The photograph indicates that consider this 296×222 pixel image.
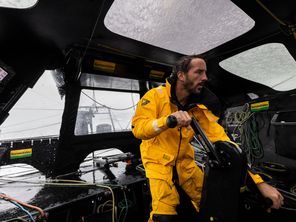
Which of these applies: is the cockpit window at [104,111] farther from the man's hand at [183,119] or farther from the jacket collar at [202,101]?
the man's hand at [183,119]

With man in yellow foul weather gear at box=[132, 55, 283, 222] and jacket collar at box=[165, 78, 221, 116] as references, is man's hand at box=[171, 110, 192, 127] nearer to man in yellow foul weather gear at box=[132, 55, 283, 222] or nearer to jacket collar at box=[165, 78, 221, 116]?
man in yellow foul weather gear at box=[132, 55, 283, 222]

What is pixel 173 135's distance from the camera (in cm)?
151


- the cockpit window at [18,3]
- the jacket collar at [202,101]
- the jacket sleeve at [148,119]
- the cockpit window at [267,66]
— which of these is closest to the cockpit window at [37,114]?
the cockpit window at [18,3]

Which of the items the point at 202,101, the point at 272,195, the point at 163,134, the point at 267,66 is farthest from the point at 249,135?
the point at 163,134

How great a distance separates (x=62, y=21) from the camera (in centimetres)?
162

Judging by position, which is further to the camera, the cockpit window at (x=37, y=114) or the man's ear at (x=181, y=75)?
the cockpit window at (x=37, y=114)

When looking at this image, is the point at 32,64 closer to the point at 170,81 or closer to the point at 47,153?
the point at 47,153

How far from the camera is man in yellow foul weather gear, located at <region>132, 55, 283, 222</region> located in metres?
1.27

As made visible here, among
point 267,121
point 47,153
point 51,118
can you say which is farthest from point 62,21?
point 267,121

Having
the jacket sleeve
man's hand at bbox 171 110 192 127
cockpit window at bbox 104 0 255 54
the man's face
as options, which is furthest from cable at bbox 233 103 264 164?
man's hand at bbox 171 110 192 127

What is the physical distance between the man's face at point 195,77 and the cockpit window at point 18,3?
4.34 ft

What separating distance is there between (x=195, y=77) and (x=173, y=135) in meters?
0.53

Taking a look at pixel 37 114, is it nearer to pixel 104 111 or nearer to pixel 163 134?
pixel 104 111

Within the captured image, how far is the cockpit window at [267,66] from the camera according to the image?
2.24 meters
